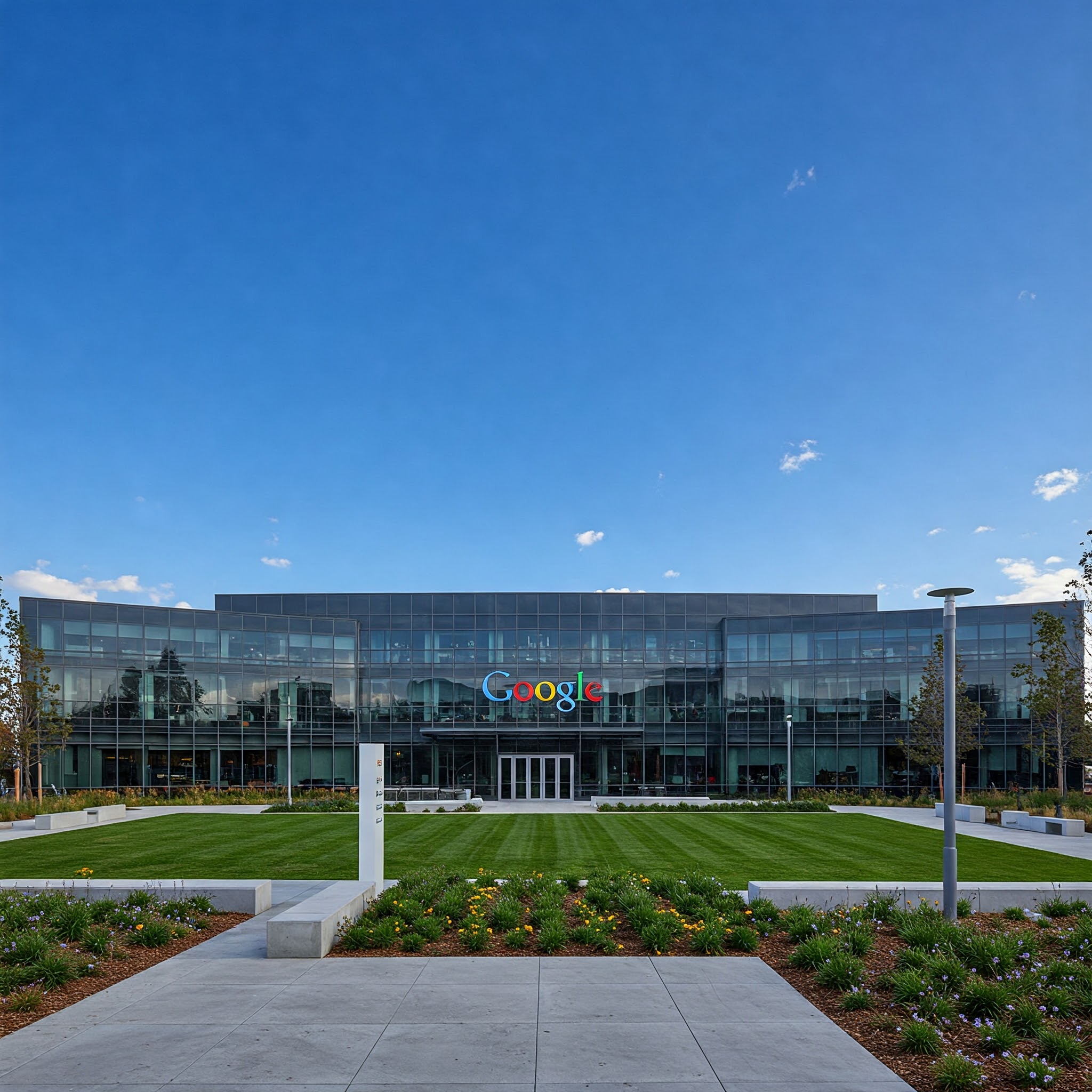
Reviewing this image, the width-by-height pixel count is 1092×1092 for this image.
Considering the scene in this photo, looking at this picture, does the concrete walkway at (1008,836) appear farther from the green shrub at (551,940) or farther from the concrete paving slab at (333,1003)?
the concrete paving slab at (333,1003)

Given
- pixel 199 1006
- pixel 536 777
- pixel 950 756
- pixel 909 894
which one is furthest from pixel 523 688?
pixel 199 1006

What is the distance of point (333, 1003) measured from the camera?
27.7ft

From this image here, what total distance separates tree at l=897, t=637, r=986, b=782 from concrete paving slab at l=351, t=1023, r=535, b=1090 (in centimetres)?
3818

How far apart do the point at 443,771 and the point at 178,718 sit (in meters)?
15.9

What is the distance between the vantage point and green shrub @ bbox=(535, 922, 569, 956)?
1051 centimetres

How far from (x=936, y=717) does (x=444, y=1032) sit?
129 ft

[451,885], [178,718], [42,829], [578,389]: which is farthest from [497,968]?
[178,718]

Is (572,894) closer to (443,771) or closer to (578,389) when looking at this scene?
(578,389)

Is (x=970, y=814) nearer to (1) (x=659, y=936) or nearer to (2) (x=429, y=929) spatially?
(1) (x=659, y=936)

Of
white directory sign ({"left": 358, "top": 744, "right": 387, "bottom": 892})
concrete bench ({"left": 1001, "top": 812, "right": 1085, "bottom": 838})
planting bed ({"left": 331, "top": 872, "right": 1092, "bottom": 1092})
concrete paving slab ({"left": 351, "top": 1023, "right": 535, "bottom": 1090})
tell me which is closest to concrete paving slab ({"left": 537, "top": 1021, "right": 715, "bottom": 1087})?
concrete paving slab ({"left": 351, "top": 1023, "right": 535, "bottom": 1090})

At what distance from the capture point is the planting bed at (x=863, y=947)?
284 inches

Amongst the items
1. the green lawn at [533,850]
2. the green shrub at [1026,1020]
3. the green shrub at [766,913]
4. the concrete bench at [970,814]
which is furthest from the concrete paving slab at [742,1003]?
the concrete bench at [970,814]

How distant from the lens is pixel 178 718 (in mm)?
48406

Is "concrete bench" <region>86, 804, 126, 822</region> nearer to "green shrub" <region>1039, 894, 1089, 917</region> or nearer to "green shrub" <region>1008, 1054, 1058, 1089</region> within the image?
"green shrub" <region>1039, 894, 1089, 917</region>
